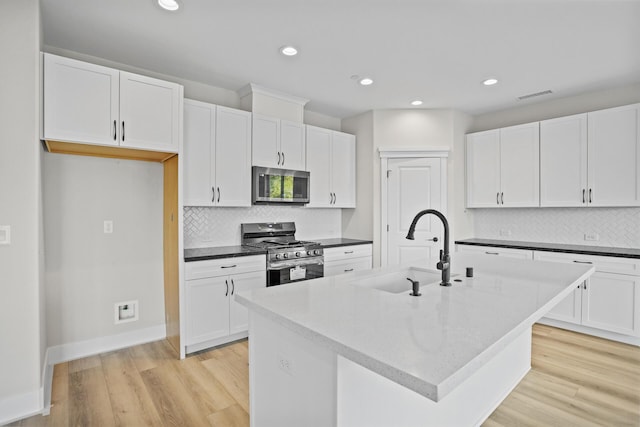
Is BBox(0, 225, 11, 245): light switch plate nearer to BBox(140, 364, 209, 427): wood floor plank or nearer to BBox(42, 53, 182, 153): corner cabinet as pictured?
BBox(42, 53, 182, 153): corner cabinet

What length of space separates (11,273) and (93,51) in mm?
1967

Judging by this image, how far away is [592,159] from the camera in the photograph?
11.9ft

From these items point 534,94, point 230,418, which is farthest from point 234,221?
point 534,94

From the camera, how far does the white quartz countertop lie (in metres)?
0.88

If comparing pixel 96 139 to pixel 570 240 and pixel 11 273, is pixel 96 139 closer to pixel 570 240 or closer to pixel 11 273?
pixel 11 273

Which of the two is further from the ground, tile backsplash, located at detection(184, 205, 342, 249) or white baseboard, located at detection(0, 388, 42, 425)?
tile backsplash, located at detection(184, 205, 342, 249)

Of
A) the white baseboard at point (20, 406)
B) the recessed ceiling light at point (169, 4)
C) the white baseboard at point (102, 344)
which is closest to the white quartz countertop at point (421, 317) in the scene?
the white baseboard at point (20, 406)

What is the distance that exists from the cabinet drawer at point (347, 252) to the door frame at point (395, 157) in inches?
8.5

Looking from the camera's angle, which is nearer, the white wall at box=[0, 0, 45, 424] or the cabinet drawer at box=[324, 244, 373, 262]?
the white wall at box=[0, 0, 45, 424]

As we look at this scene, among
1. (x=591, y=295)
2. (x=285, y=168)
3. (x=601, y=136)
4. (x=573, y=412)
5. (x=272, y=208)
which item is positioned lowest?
(x=573, y=412)

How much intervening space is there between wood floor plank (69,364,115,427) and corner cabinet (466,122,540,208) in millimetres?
4469

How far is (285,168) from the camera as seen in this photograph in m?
3.91

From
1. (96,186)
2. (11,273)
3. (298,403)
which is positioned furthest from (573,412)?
(96,186)

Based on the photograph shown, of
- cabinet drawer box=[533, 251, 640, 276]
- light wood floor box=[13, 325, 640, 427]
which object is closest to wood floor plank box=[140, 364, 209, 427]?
light wood floor box=[13, 325, 640, 427]
